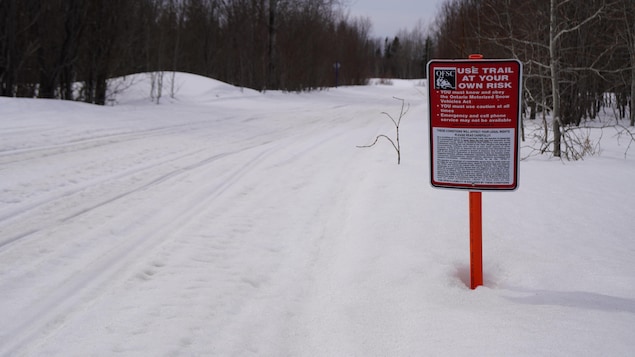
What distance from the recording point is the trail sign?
3.19m

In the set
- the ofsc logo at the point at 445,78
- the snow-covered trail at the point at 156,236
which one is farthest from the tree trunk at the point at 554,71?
the ofsc logo at the point at 445,78

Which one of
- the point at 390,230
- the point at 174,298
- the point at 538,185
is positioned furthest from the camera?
the point at 538,185

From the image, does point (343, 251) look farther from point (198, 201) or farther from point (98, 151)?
point (98, 151)

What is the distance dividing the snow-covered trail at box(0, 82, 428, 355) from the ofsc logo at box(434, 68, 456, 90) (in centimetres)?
155

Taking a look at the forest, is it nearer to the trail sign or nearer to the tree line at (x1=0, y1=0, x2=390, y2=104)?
the tree line at (x1=0, y1=0, x2=390, y2=104)

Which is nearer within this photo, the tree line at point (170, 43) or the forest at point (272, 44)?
the forest at point (272, 44)

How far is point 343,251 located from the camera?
4.45m

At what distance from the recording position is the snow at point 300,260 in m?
2.94

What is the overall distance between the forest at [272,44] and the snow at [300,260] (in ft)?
10.8

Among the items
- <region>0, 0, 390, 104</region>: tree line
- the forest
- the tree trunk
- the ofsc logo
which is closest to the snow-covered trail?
the ofsc logo

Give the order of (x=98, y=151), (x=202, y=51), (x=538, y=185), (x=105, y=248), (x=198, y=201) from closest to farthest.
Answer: (x=105, y=248)
(x=198, y=201)
(x=538, y=185)
(x=98, y=151)
(x=202, y=51)

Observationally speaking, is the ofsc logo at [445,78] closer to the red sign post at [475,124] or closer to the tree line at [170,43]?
the red sign post at [475,124]

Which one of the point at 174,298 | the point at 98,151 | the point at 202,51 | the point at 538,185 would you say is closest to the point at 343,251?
the point at 174,298

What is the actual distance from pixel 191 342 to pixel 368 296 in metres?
1.13
